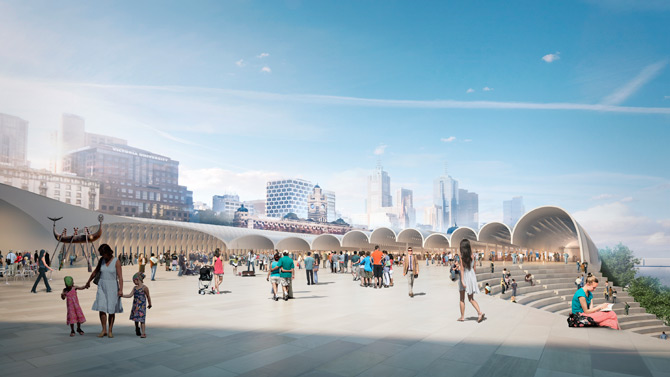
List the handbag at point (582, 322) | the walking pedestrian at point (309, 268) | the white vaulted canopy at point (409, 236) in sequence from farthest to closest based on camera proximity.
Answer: the white vaulted canopy at point (409, 236)
the walking pedestrian at point (309, 268)
the handbag at point (582, 322)

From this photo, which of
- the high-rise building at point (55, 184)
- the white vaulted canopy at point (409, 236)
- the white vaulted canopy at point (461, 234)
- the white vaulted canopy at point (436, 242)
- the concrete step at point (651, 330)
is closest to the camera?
the concrete step at point (651, 330)

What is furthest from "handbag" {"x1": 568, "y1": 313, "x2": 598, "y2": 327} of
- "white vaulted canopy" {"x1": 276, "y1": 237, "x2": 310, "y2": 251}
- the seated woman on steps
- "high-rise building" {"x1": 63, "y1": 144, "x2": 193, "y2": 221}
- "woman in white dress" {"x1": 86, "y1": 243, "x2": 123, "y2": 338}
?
"high-rise building" {"x1": 63, "y1": 144, "x2": 193, "y2": 221}

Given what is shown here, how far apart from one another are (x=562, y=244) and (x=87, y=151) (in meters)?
123

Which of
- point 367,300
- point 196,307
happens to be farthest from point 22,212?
point 367,300

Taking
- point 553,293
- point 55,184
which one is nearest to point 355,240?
point 553,293

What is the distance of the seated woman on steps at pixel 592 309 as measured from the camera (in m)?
8.34

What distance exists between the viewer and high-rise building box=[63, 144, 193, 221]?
122m

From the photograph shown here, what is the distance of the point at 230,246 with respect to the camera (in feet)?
226

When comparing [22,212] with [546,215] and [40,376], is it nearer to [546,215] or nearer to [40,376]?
[40,376]

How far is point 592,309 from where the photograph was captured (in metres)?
8.61

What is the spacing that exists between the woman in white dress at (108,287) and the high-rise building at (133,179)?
121 m

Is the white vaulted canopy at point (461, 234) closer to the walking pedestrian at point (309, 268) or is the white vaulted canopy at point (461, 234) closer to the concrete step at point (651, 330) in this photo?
the concrete step at point (651, 330)

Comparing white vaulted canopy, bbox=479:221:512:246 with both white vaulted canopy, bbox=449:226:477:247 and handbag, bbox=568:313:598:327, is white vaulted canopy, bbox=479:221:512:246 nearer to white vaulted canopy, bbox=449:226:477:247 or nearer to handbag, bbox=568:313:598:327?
white vaulted canopy, bbox=449:226:477:247

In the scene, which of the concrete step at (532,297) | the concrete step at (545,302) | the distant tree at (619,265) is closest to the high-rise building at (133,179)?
the distant tree at (619,265)
